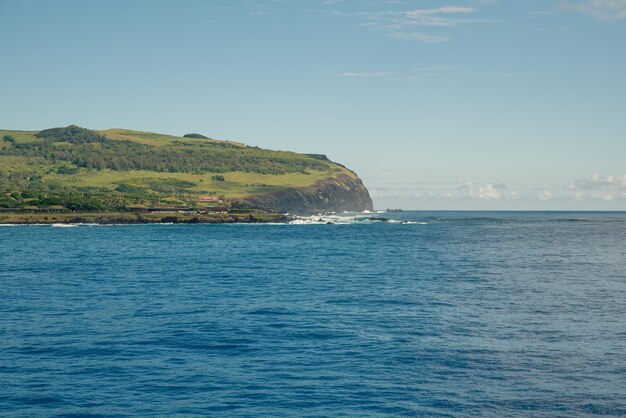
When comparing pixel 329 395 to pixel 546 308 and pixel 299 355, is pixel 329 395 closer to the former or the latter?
pixel 299 355

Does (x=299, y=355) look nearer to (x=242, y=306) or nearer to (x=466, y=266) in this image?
(x=242, y=306)

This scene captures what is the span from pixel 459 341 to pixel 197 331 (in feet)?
61.0

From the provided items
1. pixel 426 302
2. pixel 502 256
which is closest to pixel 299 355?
pixel 426 302

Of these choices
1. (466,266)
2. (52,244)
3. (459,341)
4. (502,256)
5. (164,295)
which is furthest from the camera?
(52,244)

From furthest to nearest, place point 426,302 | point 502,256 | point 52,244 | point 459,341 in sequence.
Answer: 1. point 52,244
2. point 502,256
3. point 426,302
4. point 459,341

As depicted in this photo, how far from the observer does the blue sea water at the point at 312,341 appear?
3247cm

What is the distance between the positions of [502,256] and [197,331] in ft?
267

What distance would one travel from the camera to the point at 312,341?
45219 mm

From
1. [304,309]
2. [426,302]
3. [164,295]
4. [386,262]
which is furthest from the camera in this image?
[386,262]

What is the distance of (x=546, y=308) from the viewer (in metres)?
58.5

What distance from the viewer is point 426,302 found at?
204ft

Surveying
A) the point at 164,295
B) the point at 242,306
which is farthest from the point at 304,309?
the point at 164,295

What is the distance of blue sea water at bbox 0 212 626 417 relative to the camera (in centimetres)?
3247

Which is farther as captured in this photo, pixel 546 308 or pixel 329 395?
pixel 546 308
